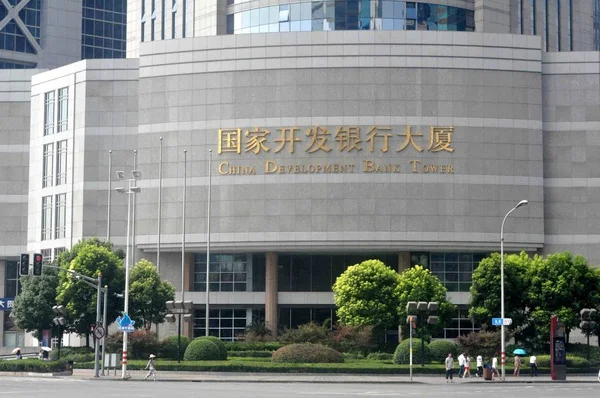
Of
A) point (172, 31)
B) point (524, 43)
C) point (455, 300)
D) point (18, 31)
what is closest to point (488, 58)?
point (524, 43)

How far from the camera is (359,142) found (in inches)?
3666

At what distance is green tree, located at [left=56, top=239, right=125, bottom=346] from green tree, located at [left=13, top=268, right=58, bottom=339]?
2847 mm

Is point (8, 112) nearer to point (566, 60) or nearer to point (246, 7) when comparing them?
point (246, 7)

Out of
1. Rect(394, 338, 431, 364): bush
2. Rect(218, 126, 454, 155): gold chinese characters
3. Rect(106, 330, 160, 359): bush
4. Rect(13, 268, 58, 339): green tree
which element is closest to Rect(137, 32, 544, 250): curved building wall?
Rect(218, 126, 454, 155): gold chinese characters

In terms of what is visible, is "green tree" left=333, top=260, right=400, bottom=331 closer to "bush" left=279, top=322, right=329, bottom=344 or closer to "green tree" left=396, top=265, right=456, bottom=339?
"green tree" left=396, top=265, right=456, bottom=339

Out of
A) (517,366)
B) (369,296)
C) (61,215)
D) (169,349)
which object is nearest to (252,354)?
(169,349)

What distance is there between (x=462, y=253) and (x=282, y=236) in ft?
49.7

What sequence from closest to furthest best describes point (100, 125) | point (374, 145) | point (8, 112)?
point (374, 145), point (100, 125), point (8, 112)

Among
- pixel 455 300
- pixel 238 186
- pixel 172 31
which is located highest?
pixel 172 31

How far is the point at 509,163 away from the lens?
9400 centimetres

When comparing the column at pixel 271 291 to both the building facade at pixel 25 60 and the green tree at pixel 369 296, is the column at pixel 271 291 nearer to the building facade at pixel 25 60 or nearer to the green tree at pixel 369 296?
the green tree at pixel 369 296

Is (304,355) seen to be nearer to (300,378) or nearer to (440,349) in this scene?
(300,378)

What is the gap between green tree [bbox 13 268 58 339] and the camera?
87.7m

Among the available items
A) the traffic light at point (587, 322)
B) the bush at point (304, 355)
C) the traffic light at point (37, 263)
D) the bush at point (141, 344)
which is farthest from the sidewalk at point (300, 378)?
the traffic light at point (37, 263)
